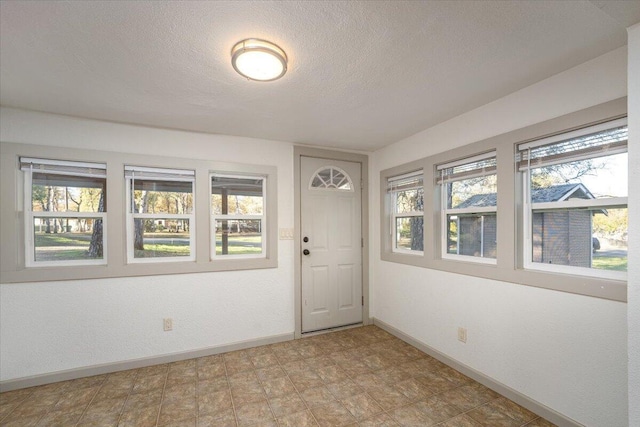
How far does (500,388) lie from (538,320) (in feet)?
2.25

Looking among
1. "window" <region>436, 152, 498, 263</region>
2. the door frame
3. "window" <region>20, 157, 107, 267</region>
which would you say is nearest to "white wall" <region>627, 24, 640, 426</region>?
"window" <region>436, 152, 498, 263</region>

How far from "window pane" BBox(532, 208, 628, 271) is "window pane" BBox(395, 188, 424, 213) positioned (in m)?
1.19

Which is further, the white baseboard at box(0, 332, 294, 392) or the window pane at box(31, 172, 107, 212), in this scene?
the window pane at box(31, 172, 107, 212)

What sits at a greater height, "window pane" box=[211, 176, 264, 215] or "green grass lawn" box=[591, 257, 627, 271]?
"window pane" box=[211, 176, 264, 215]

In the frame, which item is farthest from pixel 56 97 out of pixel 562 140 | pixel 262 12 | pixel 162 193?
pixel 562 140

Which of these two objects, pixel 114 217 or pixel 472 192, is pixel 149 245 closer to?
pixel 114 217

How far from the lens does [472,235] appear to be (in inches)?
103

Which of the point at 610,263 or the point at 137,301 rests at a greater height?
the point at 610,263

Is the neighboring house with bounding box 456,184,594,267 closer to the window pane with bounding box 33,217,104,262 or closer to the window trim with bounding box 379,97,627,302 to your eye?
the window trim with bounding box 379,97,627,302

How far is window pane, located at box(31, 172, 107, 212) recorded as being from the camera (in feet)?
8.27

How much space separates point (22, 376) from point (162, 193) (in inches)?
76.1

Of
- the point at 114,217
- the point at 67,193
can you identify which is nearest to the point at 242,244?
the point at 114,217

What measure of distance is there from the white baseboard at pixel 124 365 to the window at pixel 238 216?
99 centimetres

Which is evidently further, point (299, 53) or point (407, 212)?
point (407, 212)
